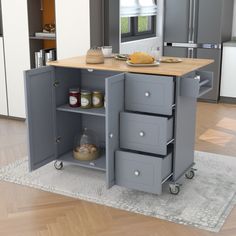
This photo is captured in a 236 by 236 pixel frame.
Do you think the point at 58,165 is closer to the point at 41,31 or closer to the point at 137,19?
the point at 41,31

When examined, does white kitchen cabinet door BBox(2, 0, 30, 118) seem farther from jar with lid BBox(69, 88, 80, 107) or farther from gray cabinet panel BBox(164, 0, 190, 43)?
gray cabinet panel BBox(164, 0, 190, 43)

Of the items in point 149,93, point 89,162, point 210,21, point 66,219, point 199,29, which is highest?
point 210,21

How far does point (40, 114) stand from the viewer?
3234 millimetres

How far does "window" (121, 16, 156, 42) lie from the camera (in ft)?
18.8

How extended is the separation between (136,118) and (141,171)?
14.3 inches

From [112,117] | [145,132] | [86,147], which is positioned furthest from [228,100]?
[112,117]

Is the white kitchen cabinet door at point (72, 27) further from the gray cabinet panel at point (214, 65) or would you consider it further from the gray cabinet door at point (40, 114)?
the gray cabinet panel at point (214, 65)

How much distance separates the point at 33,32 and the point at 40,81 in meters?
1.74

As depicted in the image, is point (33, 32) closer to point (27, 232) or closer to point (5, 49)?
point (5, 49)

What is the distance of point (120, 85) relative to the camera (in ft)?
9.61

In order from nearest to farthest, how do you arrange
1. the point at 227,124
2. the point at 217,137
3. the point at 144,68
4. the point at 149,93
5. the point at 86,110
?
the point at 149,93, the point at 144,68, the point at 86,110, the point at 217,137, the point at 227,124

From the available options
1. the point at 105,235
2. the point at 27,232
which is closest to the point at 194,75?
the point at 105,235

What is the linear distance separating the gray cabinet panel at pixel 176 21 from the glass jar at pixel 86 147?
2.99 m

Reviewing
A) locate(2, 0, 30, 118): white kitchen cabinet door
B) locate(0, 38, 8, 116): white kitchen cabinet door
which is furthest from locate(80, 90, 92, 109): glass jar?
locate(0, 38, 8, 116): white kitchen cabinet door
